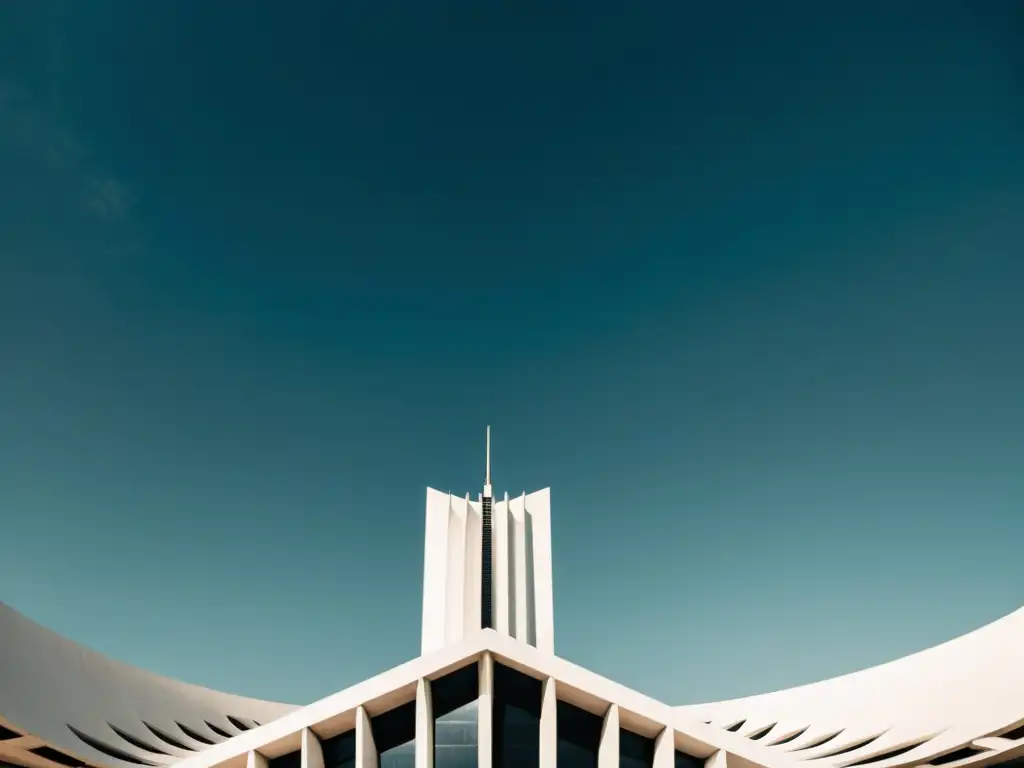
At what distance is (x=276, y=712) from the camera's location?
47531 mm

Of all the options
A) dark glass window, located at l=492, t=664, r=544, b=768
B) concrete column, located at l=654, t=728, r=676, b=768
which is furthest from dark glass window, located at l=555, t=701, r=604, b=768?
concrete column, located at l=654, t=728, r=676, b=768

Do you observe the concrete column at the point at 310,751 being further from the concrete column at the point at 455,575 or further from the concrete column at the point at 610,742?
the concrete column at the point at 455,575

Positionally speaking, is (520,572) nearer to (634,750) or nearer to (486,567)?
(486,567)

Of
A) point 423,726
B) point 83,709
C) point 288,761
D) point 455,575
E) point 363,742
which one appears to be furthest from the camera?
point 455,575

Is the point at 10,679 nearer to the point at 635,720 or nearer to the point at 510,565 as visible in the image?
the point at 510,565

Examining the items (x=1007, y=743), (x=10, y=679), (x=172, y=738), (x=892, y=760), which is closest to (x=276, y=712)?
(x=172, y=738)

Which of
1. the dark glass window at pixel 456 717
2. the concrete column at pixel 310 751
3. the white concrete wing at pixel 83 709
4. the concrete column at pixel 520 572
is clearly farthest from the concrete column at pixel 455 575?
the concrete column at pixel 310 751

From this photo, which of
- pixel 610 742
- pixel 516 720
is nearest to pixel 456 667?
pixel 516 720

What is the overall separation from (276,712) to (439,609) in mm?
16961

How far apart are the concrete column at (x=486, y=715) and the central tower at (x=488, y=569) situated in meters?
23.7

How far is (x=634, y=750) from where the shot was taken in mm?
12391

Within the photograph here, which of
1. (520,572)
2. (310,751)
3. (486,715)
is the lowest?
Answer: (310,751)

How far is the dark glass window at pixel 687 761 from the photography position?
12344 millimetres

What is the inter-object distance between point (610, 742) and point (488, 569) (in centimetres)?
2705
